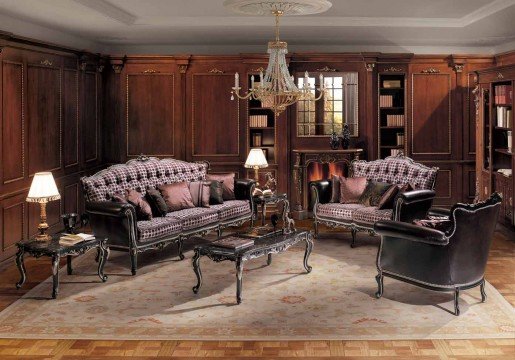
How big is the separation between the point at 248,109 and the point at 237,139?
496 millimetres

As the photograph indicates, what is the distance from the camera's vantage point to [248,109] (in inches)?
410

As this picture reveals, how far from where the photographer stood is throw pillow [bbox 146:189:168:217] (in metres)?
7.71

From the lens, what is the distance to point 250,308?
18.9 ft

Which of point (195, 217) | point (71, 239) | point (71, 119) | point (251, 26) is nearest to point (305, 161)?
point (251, 26)

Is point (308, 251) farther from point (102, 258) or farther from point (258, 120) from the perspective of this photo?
point (258, 120)

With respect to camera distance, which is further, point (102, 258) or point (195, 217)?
point (195, 217)

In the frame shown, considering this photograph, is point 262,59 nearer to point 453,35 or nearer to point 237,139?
point 237,139

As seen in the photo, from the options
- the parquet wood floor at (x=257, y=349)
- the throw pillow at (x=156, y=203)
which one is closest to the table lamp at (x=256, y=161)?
Answer: the throw pillow at (x=156, y=203)

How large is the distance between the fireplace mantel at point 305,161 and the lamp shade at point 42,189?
4566 millimetres

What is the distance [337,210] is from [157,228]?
2321mm

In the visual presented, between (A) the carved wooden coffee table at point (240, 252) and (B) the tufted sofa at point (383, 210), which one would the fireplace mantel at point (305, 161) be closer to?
(B) the tufted sofa at point (383, 210)

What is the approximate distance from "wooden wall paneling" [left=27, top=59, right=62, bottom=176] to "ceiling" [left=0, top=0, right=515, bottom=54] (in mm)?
512

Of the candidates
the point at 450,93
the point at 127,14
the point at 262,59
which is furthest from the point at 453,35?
the point at 127,14

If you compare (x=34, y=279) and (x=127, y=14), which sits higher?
(x=127, y=14)
